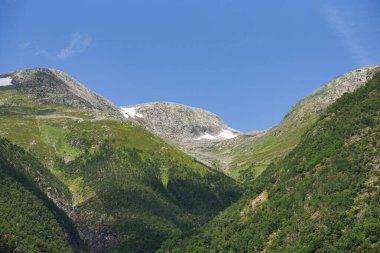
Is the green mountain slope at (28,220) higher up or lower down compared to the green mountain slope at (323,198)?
higher up

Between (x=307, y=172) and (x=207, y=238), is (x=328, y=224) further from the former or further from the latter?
(x=207, y=238)

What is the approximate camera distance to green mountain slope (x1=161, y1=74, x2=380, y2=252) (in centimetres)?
8362

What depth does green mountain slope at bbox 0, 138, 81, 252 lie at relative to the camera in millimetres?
153500

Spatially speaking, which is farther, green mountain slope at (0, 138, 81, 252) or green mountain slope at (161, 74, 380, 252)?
green mountain slope at (0, 138, 81, 252)

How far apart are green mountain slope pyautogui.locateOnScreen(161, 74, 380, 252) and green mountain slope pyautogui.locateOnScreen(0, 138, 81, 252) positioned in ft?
175

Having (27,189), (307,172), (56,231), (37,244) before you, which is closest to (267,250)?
(307,172)

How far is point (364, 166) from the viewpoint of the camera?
96.4m

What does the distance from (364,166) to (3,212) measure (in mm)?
129605

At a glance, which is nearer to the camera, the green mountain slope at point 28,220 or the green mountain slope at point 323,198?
the green mountain slope at point 323,198

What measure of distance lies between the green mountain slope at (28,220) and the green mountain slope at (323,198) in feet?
175

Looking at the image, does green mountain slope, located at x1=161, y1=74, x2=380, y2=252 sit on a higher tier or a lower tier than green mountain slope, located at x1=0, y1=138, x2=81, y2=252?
lower

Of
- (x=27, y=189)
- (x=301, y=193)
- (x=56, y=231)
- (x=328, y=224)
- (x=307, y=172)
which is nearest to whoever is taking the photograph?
(x=328, y=224)

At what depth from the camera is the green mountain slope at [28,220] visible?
504 ft

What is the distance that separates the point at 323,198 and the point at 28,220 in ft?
391
